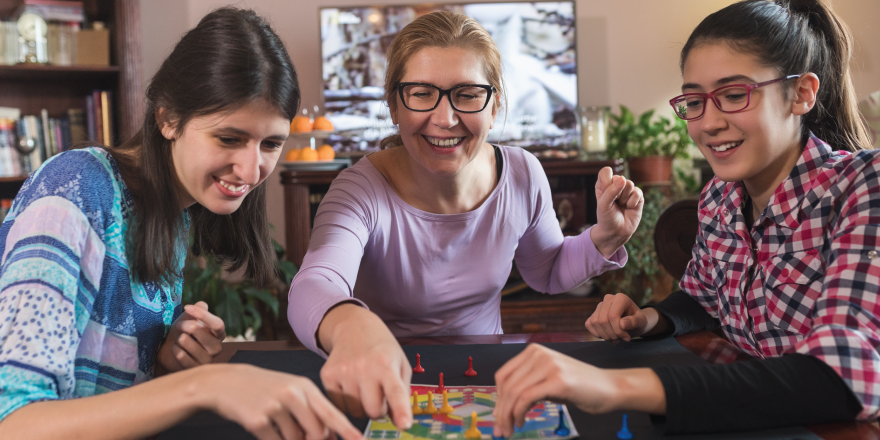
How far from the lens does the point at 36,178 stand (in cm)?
91

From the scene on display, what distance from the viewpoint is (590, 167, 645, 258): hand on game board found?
1.30 metres

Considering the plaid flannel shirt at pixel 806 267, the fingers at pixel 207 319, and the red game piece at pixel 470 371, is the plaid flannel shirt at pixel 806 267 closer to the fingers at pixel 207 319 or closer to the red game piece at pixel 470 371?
the red game piece at pixel 470 371

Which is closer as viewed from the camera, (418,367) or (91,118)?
(418,367)

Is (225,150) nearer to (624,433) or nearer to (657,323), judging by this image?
(624,433)

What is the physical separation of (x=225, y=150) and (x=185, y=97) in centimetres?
10

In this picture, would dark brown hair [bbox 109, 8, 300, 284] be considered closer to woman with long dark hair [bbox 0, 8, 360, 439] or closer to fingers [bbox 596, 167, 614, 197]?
woman with long dark hair [bbox 0, 8, 360, 439]

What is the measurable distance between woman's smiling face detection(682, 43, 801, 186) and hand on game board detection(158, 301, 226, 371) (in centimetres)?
89

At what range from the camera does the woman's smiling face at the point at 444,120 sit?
4.32ft

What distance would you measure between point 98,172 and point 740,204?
1.07 m

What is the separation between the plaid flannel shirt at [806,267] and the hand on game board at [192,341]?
89cm

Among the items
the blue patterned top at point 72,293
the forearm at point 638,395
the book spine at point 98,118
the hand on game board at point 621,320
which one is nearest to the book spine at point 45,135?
the book spine at point 98,118

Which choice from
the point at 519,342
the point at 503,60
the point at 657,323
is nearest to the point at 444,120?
the point at 519,342

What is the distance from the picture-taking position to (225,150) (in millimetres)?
1015

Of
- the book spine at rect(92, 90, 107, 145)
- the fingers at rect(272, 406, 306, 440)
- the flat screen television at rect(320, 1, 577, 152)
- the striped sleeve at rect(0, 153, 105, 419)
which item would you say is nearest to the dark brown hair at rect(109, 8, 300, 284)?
the striped sleeve at rect(0, 153, 105, 419)
